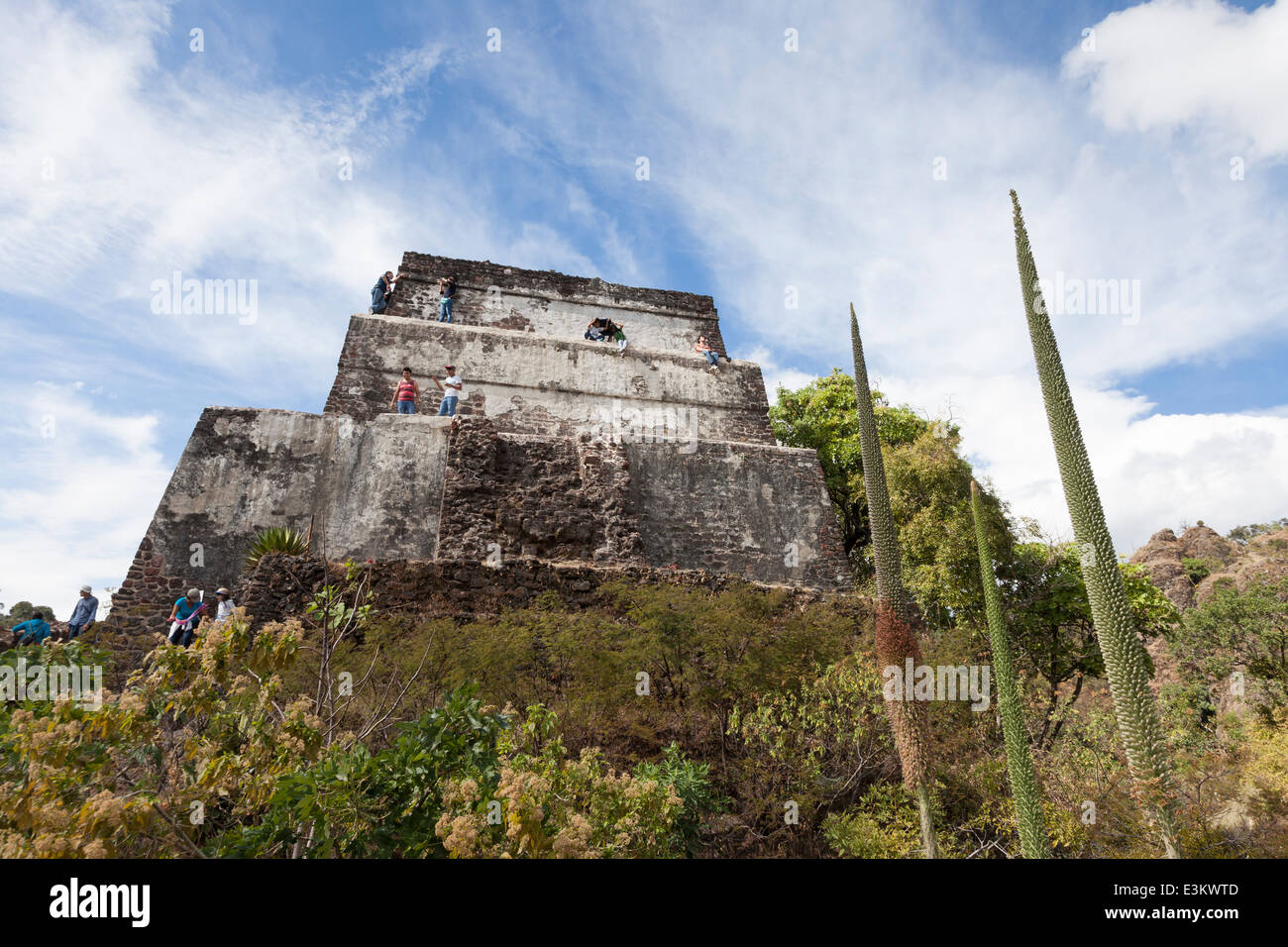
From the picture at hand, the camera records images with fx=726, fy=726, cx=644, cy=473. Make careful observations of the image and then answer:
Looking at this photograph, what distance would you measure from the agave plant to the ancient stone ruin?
195 millimetres

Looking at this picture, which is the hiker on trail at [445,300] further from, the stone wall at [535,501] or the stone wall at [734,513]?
the stone wall at [734,513]

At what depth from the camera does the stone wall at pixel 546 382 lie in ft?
44.4

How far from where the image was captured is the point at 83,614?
8.91 metres

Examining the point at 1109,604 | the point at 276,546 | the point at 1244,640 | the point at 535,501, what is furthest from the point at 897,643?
the point at 1244,640

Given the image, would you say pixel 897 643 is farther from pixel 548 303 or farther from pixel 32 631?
pixel 548 303

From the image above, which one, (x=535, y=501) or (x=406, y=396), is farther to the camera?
(x=406, y=396)

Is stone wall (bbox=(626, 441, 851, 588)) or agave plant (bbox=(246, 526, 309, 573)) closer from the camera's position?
agave plant (bbox=(246, 526, 309, 573))

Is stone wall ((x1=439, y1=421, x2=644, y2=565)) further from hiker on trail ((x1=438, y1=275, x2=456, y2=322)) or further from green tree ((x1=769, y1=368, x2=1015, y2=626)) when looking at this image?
hiker on trail ((x1=438, y1=275, x2=456, y2=322))

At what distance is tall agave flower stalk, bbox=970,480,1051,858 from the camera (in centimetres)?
437

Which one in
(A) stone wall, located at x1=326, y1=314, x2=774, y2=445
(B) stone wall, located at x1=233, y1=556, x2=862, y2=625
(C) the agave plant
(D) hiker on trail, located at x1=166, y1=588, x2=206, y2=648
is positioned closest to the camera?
(D) hiker on trail, located at x1=166, y1=588, x2=206, y2=648

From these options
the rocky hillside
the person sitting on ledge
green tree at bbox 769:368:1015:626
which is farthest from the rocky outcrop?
the person sitting on ledge

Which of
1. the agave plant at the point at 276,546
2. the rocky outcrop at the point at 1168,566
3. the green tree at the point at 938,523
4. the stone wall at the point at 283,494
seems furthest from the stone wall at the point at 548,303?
the rocky outcrop at the point at 1168,566

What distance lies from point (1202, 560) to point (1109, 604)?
1059 inches

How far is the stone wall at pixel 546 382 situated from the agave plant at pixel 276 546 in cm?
408
